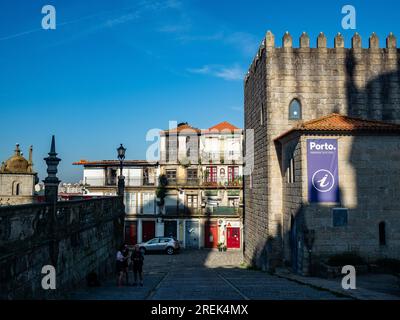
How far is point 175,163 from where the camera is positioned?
141 feet

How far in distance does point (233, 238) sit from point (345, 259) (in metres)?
25.8

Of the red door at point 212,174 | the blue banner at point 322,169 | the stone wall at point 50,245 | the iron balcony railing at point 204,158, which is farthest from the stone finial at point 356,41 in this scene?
the red door at point 212,174

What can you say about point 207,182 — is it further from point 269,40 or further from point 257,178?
point 269,40

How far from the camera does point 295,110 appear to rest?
21516mm

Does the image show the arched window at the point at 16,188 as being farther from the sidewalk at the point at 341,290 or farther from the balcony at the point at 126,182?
the sidewalk at the point at 341,290

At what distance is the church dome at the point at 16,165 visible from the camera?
136ft

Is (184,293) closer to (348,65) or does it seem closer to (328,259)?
(328,259)

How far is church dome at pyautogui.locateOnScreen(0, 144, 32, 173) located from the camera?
4140cm

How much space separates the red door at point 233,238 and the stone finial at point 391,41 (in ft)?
81.0

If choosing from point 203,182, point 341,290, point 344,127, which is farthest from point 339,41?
point 203,182

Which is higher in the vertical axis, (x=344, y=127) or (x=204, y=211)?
(x=344, y=127)

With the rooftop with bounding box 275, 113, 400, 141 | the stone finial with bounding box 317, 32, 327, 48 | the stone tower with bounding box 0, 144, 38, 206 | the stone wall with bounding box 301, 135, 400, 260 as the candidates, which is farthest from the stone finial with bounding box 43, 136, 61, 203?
the stone tower with bounding box 0, 144, 38, 206
